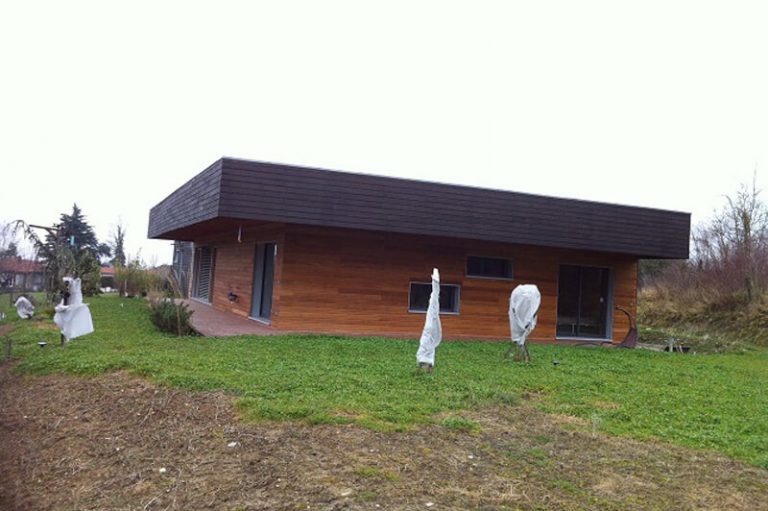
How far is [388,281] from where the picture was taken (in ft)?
42.3

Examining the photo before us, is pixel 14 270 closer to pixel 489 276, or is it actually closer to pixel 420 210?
pixel 420 210

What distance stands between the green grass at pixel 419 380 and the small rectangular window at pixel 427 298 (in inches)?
65.1

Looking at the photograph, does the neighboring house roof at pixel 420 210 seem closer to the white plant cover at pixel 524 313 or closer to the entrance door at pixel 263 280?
the entrance door at pixel 263 280

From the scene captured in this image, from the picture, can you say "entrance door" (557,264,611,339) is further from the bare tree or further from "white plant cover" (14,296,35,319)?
"white plant cover" (14,296,35,319)

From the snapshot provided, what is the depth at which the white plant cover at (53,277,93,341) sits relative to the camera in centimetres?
942

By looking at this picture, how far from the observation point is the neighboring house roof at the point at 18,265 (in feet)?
76.6

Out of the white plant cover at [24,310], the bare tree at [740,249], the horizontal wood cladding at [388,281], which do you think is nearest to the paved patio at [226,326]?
the horizontal wood cladding at [388,281]

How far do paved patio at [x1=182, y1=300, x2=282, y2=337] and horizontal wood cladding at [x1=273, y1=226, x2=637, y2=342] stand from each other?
0.58 metres

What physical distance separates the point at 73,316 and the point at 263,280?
209 inches

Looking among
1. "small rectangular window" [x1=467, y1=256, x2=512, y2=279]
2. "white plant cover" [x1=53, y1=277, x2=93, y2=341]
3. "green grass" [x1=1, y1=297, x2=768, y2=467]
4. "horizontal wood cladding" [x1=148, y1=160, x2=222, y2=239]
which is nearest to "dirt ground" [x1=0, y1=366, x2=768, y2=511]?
"green grass" [x1=1, y1=297, x2=768, y2=467]

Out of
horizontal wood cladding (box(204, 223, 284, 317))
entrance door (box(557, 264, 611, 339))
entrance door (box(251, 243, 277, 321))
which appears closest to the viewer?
horizontal wood cladding (box(204, 223, 284, 317))

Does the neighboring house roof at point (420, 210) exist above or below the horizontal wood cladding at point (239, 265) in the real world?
above

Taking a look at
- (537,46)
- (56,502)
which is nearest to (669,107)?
(537,46)

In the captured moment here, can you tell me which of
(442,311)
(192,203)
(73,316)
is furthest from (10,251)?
(442,311)
